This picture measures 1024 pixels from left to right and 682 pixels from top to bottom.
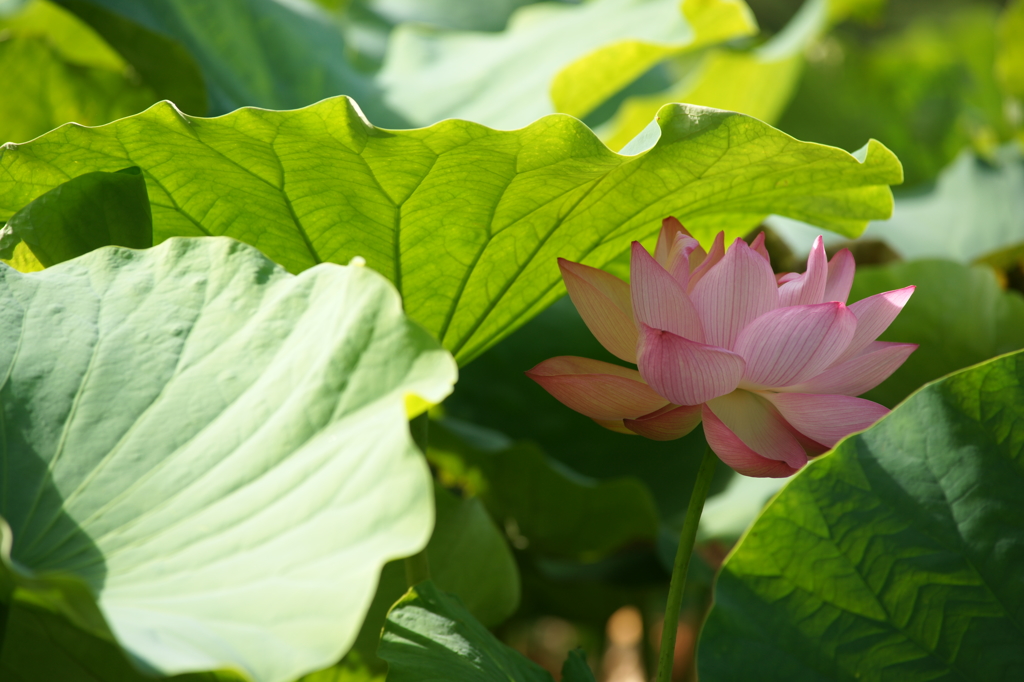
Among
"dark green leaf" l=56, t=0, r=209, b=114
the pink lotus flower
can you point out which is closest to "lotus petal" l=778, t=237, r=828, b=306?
the pink lotus flower

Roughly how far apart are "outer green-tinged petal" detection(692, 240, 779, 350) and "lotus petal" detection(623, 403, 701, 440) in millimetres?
42

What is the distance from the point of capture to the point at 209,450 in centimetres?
40

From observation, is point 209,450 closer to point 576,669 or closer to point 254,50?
point 576,669

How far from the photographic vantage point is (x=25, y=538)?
0.39 meters

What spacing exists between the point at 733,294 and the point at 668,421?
0.26 feet

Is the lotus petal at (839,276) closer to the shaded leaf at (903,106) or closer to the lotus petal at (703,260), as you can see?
the lotus petal at (703,260)

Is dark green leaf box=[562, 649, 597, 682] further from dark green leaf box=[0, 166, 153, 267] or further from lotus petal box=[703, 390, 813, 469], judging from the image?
dark green leaf box=[0, 166, 153, 267]

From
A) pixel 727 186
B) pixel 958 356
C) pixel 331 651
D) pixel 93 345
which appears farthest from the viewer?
pixel 958 356

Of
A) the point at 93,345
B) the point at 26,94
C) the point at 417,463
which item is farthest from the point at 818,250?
the point at 26,94

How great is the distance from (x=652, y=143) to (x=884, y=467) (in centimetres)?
21

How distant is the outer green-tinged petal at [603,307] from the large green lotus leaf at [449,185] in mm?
56

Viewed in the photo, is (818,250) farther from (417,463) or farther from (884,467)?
(417,463)

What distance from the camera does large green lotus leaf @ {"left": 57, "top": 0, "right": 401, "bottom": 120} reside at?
91cm

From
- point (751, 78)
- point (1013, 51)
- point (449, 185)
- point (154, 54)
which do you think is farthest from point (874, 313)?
point (1013, 51)
